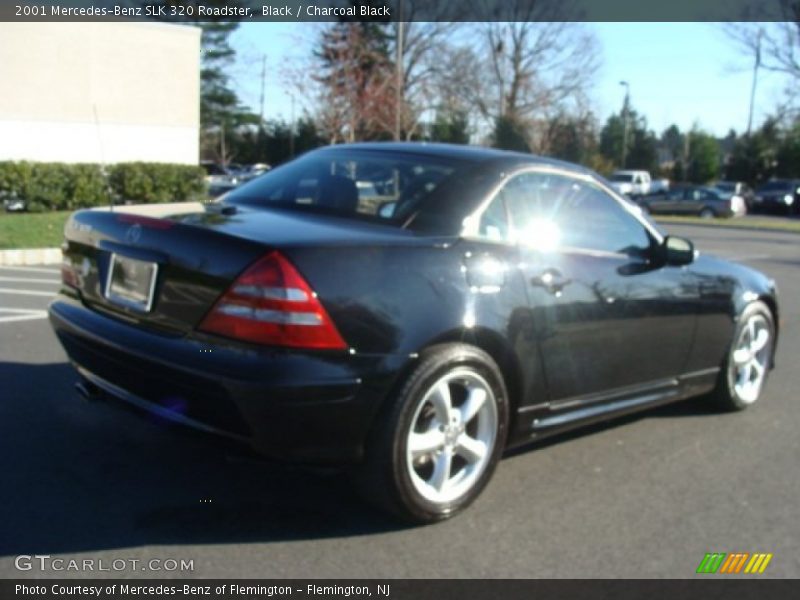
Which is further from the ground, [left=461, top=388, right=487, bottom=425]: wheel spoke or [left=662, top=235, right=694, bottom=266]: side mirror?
[left=662, top=235, right=694, bottom=266]: side mirror

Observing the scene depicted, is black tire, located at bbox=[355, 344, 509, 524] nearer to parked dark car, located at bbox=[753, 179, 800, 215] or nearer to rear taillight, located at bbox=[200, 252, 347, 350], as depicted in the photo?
rear taillight, located at bbox=[200, 252, 347, 350]

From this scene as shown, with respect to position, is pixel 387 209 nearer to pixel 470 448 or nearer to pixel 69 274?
pixel 470 448

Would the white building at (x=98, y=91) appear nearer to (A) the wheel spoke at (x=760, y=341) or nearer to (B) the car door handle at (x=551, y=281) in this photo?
(A) the wheel spoke at (x=760, y=341)

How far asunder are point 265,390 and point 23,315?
564 centimetres

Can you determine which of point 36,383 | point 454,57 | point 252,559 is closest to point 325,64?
point 454,57

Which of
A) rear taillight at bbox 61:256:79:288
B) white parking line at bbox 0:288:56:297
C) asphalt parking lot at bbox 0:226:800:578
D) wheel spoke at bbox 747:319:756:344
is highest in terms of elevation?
rear taillight at bbox 61:256:79:288

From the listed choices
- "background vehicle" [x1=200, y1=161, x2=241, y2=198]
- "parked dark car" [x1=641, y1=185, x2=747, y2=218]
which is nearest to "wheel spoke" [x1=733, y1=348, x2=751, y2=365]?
"background vehicle" [x1=200, y1=161, x2=241, y2=198]

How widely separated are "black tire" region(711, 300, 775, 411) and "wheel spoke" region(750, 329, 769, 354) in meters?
0.03

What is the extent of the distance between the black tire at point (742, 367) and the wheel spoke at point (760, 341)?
0.03 meters

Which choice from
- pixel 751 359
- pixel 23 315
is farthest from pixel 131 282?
pixel 23 315

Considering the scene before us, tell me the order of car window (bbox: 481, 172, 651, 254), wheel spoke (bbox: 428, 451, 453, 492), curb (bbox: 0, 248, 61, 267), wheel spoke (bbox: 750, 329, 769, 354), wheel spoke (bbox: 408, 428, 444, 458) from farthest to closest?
1. curb (bbox: 0, 248, 61, 267)
2. wheel spoke (bbox: 750, 329, 769, 354)
3. car window (bbox: 481, 172, 651, 254)
4. wheel spoke (bbox: 428, 451, 453, 492)
5. wheel spoke (bbox: 408, 428, 444, 458)

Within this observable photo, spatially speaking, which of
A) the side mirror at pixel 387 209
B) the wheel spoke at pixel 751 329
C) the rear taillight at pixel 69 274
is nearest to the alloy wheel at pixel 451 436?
the side mirror at pixel 387 209

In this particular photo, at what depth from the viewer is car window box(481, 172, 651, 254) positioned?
4.35 meters

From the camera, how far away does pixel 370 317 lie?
11.6 feet
